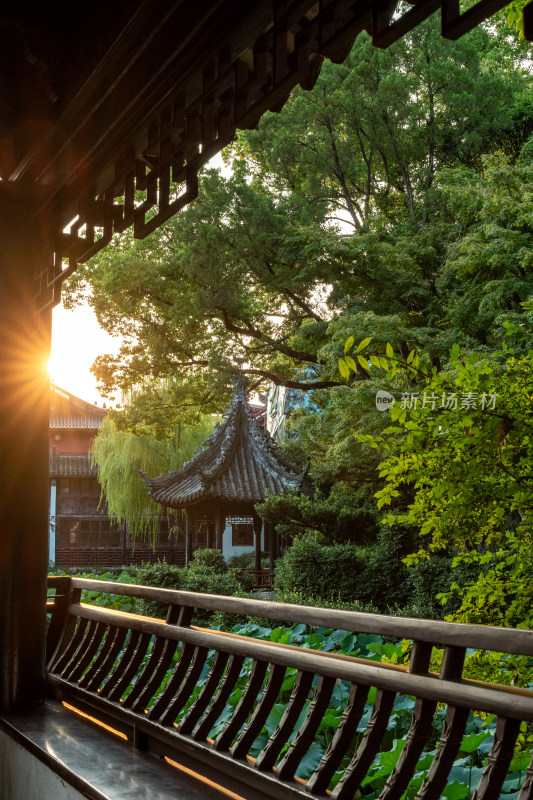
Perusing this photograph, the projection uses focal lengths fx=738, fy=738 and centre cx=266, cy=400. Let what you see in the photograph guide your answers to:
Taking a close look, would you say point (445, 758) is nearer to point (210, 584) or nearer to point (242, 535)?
point (210, 584)

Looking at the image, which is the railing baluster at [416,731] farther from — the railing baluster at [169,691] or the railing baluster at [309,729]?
the railing baluster at [169,691]

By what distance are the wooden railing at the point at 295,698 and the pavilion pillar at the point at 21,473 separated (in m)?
0.25

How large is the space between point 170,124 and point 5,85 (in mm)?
808

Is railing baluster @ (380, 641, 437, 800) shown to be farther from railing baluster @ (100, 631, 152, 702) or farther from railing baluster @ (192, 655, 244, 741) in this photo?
railing baluster @ (100, 631, 152, 702)

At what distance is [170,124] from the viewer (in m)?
2.18

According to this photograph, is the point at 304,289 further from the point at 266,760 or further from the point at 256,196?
the point at 266,760

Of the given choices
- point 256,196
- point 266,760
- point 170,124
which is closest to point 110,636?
point 266,760

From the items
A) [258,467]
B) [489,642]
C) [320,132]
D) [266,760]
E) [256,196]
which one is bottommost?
[266,760]

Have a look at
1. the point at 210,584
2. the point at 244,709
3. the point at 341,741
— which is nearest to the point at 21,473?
the point at 244,709

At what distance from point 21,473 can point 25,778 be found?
3.88 ft

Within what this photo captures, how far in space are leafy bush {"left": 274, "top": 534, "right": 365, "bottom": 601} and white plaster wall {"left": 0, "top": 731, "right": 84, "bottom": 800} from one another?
27.4 ft

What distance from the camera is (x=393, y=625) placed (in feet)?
4.93

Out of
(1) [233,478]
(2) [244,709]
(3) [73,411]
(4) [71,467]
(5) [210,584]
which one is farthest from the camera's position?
(3) [73,411]

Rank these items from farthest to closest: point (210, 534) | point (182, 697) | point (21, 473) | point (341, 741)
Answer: point (210, 534) < point (21, 473) < point (182, 697) < point (341, 741)
